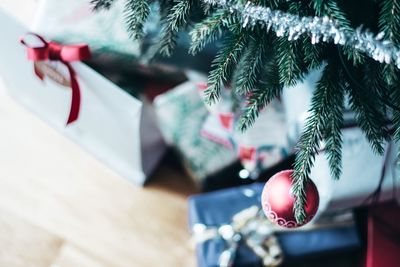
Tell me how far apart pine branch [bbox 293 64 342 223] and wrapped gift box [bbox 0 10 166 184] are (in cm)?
38

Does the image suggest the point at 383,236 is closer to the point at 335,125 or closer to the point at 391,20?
the point at 335,125

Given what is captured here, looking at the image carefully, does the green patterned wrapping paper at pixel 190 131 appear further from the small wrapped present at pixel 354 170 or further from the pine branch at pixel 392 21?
the pine branch at pixel 392 21

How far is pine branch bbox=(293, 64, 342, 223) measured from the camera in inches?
23.1

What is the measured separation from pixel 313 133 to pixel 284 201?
90 mm

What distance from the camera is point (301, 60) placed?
23.7 inches

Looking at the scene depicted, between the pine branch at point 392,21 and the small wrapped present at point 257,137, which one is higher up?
the pine branch at point 392,21

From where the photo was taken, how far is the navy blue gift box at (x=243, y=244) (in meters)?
0.95

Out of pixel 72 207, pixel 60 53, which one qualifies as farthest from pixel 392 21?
pixel 72 207

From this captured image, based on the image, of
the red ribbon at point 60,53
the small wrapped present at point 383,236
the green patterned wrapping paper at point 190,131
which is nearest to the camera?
the red ribbon at point 60,53

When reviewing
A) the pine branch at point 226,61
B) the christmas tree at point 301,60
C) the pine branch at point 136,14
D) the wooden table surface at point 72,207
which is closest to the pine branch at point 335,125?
the christmas tree at point 301,60

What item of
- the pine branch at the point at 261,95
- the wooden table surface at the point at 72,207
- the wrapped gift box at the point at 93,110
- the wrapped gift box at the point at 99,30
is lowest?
the wooden table surface at the point at 72,207

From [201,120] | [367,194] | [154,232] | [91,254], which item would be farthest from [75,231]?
[367,194]

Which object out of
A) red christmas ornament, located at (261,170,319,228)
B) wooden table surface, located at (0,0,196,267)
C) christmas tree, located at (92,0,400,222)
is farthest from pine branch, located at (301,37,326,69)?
wooden table surface, located at (0,0,196,267)

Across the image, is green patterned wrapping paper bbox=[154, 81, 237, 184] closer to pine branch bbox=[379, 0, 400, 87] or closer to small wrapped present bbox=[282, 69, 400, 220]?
small wrapped present bbox=[282, 69, 400, 220]
